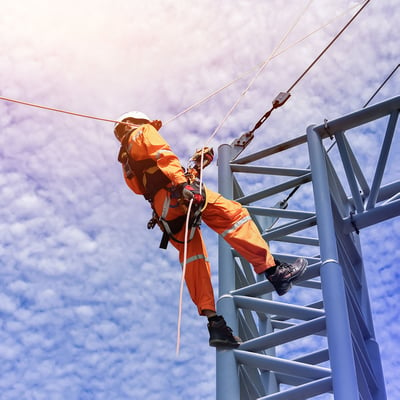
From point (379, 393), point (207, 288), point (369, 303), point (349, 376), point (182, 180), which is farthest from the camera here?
point (369, 303)

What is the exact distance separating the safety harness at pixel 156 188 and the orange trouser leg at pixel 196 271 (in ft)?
0.17

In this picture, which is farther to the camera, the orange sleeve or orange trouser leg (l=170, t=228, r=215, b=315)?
orange trouser leg (l=170, t=228, r=215, b=315)

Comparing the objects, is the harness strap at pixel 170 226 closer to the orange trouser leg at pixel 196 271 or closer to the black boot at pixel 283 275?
the orange trouser leg at pixel 196 271

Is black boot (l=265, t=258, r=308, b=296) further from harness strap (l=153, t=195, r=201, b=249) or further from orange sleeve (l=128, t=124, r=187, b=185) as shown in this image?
orange sleeve (l=128, t=124, r=187, b=185)

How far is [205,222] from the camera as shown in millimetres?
5965

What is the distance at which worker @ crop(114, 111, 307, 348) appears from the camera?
224 inches

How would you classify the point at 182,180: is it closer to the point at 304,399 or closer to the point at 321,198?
the point at 321,198

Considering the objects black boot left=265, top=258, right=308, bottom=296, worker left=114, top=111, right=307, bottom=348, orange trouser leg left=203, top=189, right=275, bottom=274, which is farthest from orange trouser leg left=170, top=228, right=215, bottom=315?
black boot left=265, top=258, right=308, bottom=296

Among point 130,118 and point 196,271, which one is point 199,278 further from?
point 130,118

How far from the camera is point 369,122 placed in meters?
6.78

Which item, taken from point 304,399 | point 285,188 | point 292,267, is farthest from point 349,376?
point 285,188

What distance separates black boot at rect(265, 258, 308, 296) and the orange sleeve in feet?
3.45

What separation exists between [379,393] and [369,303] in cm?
103

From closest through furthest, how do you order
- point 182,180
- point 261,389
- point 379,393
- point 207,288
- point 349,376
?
1. point 349,376
2. point 182,180
3. point 207,288
4. point 261,389
5. point 379,393
